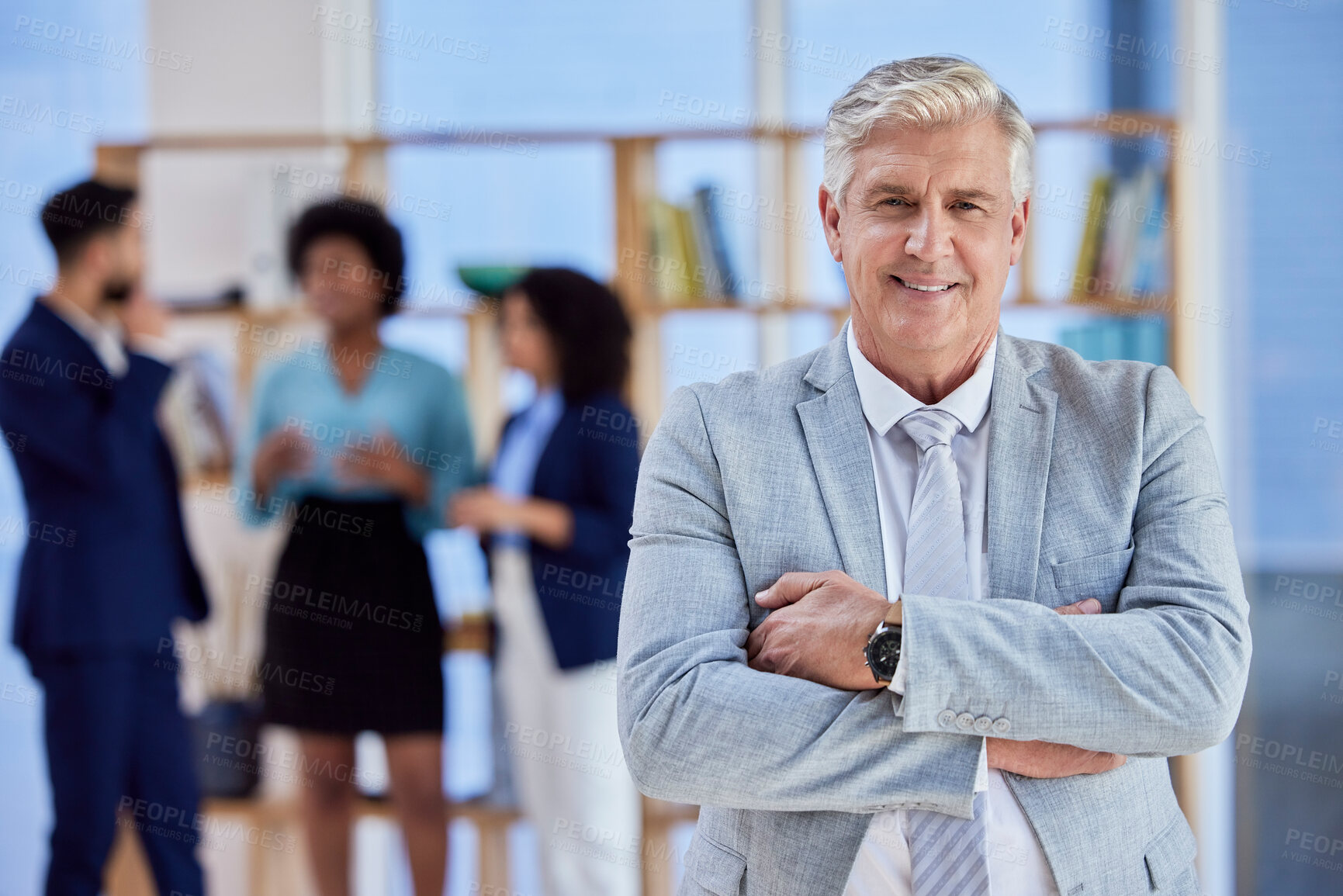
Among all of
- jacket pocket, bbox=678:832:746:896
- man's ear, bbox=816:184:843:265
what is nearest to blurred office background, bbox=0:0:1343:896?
jacket pocket, bbox=678:832:746:896

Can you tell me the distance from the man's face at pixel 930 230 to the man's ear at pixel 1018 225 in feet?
0.09

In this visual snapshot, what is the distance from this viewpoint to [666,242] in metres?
3.42

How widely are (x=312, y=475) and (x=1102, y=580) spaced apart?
2.37 metres

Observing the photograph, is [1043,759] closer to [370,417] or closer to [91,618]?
[370,417]

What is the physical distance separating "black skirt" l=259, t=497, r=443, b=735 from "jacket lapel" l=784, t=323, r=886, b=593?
196 cm

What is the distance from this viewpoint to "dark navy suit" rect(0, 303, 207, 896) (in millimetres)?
2916

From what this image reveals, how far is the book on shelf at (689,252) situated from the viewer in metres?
3.41

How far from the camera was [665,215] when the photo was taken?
3410 mm

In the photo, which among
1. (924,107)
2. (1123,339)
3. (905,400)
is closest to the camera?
(924,107)

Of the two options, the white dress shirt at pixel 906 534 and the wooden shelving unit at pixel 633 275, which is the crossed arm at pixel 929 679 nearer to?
the white dress shirt at pixel 906 534

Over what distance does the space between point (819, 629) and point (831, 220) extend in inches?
21.3

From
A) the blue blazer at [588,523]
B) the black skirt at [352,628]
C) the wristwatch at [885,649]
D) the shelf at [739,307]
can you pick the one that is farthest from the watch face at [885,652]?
the shelf at [739,307]

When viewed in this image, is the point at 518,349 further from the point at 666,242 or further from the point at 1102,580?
the point at 1102,580

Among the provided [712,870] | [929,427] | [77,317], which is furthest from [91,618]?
[929,427]
